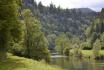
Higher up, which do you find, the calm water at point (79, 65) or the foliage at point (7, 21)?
the foliage at point (7, 21)

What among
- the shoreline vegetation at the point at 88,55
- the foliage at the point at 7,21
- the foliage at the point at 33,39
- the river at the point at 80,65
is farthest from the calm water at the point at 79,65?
the shoreline vegetation at the point at 88,55

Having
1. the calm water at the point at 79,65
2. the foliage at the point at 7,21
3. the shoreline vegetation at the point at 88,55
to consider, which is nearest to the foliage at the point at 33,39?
the calm water at the point at 79,65

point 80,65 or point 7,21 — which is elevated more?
point 7,21

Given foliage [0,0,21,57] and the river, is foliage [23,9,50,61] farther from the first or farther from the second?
foliage [0,0,21,57]

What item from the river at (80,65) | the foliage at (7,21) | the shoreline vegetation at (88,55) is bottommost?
the shoreline vegetation at (88,55)

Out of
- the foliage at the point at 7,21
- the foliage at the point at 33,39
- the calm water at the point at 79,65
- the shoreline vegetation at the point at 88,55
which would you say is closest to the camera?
the foliage at the point at 7,21

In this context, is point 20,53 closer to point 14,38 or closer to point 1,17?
point 14,38

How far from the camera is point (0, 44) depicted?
4647 cm

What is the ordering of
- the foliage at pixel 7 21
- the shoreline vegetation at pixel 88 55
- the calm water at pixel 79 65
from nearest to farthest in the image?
the foliage at pixel 7 21 < the calm water at pixel 79 65 < the shoreline vegetation at pixel 88 55

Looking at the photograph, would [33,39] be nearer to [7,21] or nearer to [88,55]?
[7,21]

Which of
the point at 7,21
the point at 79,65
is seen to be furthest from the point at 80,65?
the point at 7,21

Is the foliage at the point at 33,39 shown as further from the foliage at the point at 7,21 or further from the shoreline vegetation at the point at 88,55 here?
the shoreline vegetation at the point at 88,55

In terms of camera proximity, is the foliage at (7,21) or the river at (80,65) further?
the river at (80,65)

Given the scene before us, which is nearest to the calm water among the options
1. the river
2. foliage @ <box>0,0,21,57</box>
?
the river
